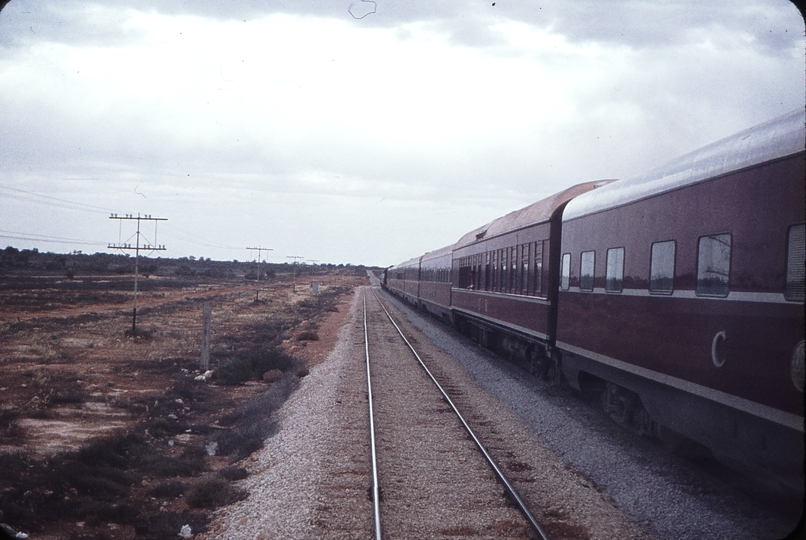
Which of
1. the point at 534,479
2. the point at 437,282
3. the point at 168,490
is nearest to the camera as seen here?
the point at 534,479

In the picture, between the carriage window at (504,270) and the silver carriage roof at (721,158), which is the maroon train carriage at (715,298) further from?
the carriage window at (504,270)

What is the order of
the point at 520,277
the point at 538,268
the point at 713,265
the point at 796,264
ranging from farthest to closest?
the point at 520,277 → the point at 538,268 → the point at 713,265 → the point at 796,264

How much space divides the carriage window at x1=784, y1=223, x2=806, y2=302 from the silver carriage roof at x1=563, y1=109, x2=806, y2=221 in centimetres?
65

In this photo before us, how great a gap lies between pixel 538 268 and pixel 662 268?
5.77 metres

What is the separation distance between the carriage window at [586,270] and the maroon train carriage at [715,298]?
14.1 inches

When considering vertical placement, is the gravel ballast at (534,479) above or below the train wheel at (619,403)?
below

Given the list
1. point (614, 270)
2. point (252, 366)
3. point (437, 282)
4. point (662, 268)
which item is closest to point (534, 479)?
point (662, 268)

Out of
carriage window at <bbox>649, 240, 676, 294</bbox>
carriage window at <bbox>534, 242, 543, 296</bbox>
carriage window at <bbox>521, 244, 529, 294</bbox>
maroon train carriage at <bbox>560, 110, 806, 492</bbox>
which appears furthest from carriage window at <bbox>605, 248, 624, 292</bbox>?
carriage window at <bbox>521, 244, 529, 294</bbox>

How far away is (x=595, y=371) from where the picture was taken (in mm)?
9867

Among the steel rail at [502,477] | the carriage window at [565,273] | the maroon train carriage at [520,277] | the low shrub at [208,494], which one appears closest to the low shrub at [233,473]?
the low shrub at [208,494]

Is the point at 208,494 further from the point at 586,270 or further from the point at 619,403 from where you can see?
the point at 586,270

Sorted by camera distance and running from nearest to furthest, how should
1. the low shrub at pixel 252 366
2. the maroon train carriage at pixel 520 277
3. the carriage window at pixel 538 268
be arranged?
the maroon train carriage at pixel 520 277, the carriage window at pixel 538 268, the low shrub at pixel 252 366

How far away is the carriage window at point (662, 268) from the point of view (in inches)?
284

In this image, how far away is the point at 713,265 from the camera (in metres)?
6.19
